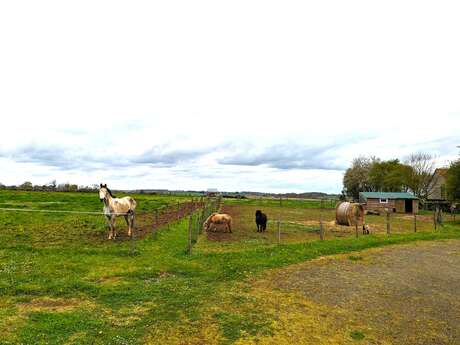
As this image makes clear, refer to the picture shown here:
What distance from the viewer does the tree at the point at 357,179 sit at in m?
78.6

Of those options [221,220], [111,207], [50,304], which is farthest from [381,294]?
[221,220]

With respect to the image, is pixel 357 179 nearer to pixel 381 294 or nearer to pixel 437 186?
pixel 437 186

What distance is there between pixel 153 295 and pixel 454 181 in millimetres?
36298

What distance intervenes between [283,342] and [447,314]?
4.05 metres

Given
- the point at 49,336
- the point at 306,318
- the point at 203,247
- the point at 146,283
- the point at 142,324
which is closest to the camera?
the point at 49,336

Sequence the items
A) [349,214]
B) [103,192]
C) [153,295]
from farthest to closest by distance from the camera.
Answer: [349,214], [103,192], [153,295]

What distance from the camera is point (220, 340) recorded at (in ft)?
19.0

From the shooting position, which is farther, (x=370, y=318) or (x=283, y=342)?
(x=370, y=318)

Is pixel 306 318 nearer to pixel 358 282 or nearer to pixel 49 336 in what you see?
pixel 358 282

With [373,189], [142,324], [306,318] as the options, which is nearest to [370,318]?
[306,318]

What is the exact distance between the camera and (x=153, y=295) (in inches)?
317

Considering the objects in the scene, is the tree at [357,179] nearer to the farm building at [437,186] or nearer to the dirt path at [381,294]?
the farm building at [437,186]

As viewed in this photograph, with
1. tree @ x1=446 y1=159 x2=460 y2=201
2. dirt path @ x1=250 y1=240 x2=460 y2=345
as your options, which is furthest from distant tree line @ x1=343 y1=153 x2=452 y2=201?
dirt path @ x1=250 y1=240 x2=460 y2=345

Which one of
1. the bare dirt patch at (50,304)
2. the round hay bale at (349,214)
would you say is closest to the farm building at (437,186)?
the round hay bale at (349,214)
